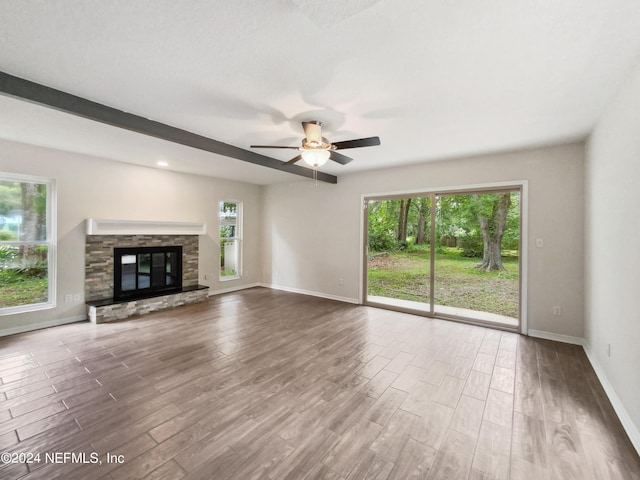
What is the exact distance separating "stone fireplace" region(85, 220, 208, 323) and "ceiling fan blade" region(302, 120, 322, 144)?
11.7 ft

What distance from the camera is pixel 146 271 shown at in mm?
5195

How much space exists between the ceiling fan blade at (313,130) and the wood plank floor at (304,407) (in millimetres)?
2462

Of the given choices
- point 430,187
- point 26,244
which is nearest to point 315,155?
point 430,187

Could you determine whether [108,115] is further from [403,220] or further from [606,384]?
[606,384]

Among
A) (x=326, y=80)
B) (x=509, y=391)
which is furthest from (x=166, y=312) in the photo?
(x=509, y=391)

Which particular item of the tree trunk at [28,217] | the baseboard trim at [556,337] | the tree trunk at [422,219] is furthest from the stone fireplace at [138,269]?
the baseboard trim at [556,337]

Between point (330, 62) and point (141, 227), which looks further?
point (141, 227)

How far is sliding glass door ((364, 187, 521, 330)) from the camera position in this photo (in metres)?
4.45

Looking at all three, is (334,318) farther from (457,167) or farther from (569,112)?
(569,112)

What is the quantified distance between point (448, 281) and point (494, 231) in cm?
112

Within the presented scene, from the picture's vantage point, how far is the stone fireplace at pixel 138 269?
4543 millimetres

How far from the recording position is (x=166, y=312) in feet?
16.1

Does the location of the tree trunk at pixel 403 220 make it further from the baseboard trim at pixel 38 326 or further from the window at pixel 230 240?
the baseboard trim at pixel 38 326

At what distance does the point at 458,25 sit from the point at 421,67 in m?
0.43
